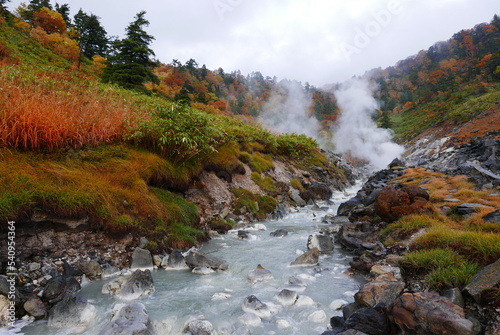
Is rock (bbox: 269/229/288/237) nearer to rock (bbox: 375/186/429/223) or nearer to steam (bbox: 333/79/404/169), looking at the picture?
rock (bbox: 375/186/429/223)

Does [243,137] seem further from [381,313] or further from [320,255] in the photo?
[381,313]

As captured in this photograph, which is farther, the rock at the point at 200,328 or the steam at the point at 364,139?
the steam at the point at 364,139

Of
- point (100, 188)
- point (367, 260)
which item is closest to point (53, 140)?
point (100, 188)

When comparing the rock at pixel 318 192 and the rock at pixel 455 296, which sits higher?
the rock at pixel 455 296

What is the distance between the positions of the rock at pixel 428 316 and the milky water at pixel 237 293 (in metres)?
0.97

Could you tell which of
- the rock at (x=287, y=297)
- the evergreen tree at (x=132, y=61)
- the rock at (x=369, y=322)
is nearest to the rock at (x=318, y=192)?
the rock at (x=287, y=297)

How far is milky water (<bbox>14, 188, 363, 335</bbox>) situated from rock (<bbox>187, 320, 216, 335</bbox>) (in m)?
0.14

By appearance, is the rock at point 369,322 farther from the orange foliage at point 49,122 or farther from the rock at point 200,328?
the orange foliage at point 49,122

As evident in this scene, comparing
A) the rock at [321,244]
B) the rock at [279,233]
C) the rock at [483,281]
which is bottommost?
the rock at [279,233]

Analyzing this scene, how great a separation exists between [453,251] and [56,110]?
775cm

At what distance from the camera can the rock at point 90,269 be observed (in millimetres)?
4473

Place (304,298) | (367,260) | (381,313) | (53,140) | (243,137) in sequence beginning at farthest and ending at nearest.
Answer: (243,137), (53,140), (367,260), (304,298), (381,313)

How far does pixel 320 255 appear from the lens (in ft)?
20.0

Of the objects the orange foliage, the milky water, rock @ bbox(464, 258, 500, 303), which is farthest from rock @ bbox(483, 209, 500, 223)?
the orange foliage
